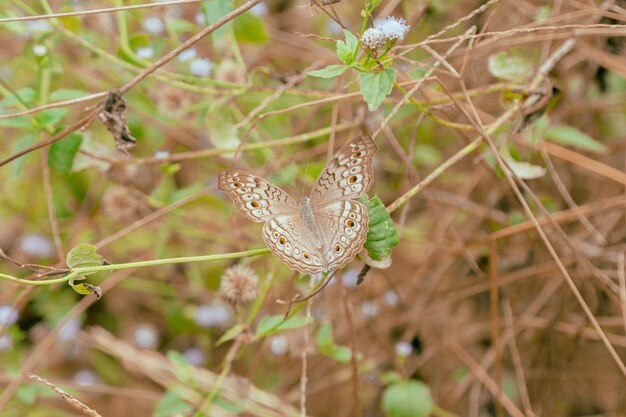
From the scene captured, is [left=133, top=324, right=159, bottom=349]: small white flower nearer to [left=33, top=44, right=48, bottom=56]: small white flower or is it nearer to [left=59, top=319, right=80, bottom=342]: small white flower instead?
[left=59, top=319, right=80, bottom=342]: small white flower

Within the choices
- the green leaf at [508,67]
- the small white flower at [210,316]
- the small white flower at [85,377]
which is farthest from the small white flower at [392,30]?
the small white flower at [85,377]

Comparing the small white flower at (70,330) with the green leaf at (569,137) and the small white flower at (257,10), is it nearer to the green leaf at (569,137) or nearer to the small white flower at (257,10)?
the small white flower at (257,10)

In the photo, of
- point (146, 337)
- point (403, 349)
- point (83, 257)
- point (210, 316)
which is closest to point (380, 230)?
point (83, 257)

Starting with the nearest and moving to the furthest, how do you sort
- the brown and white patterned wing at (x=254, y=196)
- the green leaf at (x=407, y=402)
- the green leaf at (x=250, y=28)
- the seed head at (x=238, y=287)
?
the brown and white patterned wing at (x=254, y=196)
the seed head at (x=238, y=287)
the green leaf at (x=407, y=402)
the green leaf at (x=250, y=28)

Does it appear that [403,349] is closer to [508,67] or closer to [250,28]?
[508,67]

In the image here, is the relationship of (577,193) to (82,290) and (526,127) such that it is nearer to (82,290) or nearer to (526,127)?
(526,127)

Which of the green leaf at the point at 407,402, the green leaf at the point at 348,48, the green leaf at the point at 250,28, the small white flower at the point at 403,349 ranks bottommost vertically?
the green leaf at the point at 407,402

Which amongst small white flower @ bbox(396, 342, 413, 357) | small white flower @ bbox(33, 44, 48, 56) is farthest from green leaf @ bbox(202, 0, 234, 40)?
small white flower @ bbox(396, 342, 413, 357)

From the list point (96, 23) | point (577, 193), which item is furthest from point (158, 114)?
point (577, 193)
